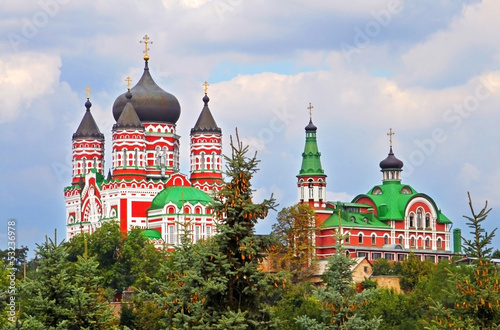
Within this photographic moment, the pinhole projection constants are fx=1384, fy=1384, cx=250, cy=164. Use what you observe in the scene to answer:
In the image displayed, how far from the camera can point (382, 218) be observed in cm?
9456

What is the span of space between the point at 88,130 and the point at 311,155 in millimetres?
15285

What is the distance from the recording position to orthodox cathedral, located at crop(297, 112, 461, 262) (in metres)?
91.6

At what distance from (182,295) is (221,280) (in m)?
3.39

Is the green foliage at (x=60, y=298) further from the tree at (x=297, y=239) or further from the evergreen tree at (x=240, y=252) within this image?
the tree at (x=297, y=239)

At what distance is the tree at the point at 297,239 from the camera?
8056cm

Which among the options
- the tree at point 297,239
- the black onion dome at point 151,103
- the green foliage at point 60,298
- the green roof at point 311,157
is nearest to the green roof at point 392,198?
the green roof at point 311,157

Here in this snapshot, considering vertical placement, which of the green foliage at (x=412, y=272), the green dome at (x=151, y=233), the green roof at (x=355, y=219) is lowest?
the green foliage at (x=412, y=272)

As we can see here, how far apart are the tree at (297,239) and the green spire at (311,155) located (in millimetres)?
6078

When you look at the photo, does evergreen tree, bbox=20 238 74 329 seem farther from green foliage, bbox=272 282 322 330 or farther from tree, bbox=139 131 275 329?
green foliage, bbox=272 282 322 330

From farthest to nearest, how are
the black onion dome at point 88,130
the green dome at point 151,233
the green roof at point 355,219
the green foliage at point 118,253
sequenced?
the black onion dome at point 88,130
the green roof at point 355,219
the green dome at point 151,233
the green foliage at point 118,253

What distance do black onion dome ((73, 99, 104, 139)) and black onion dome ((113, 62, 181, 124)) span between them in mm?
2015

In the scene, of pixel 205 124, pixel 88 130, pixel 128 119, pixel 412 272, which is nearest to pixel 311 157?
pixel 205 124

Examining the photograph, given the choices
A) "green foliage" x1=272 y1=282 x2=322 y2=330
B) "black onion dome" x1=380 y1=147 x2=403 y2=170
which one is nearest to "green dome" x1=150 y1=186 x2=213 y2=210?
"black onion dome" x1=380 y1=147 x2=403 y2=170

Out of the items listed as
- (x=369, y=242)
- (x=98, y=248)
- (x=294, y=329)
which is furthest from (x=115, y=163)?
(x=294, y=329)
